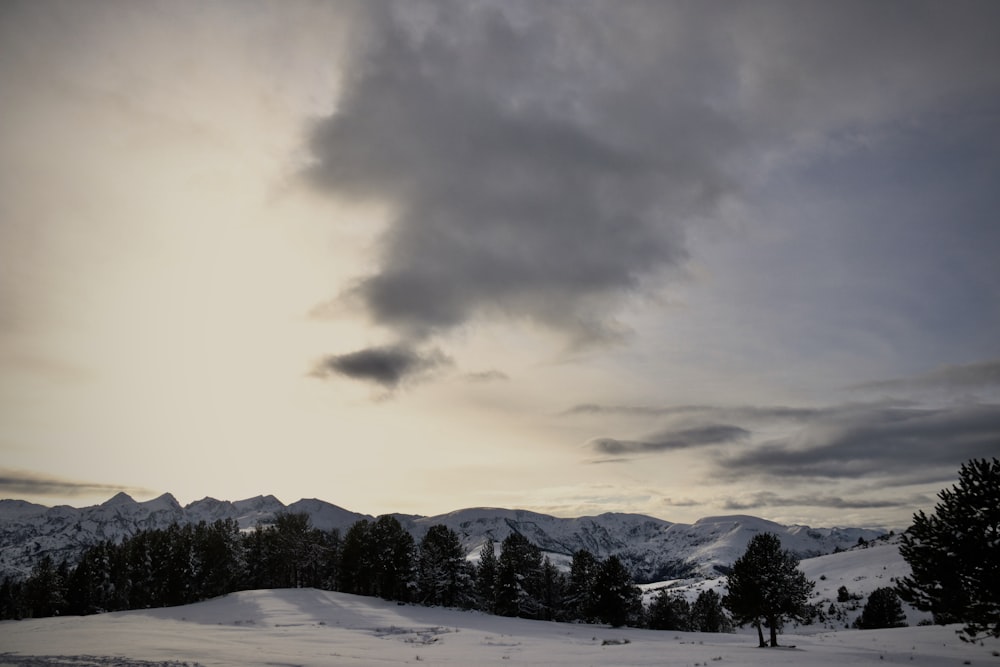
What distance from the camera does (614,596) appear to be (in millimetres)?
80688

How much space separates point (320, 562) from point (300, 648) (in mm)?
77800

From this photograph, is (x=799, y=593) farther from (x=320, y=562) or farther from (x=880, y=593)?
(x=320, y=562)

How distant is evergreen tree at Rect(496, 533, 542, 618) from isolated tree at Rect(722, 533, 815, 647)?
41.9 meters

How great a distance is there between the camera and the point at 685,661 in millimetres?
34875

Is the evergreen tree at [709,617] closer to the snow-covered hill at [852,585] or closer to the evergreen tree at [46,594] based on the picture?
the snow-covered hill at [852,585]

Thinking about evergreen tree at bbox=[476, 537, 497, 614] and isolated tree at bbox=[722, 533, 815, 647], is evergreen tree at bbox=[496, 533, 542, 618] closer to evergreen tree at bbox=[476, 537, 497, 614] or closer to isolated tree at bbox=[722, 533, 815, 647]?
evergreen tree at bbox=[476, 537, 497, 614]

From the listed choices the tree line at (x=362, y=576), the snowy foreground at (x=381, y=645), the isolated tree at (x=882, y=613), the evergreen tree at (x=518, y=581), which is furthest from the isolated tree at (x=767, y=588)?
the isolated tree at (x=882, y=613)

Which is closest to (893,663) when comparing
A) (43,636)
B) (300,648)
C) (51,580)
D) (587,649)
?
(587,649)

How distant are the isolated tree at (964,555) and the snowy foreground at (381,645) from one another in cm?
315

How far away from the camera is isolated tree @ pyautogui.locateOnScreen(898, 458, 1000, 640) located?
119ft

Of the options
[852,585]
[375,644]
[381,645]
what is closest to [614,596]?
[375,644]

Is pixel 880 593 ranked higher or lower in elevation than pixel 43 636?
lower

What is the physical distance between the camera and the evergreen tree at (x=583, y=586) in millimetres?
82250

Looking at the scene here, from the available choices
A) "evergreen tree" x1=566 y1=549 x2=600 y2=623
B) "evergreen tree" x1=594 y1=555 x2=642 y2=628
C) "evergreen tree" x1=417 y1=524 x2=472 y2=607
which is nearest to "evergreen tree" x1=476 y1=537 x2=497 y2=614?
"evergreen tree" x1=417 y1=524 x2=472 y2=607
